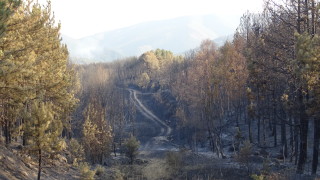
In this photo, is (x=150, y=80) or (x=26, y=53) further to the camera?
(x=150, y=80)

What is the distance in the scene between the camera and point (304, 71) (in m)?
12.2

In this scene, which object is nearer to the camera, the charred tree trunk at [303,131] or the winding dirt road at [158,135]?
the charred tree trunk at [303,131]

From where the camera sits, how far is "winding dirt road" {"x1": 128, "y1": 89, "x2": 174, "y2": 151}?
49.3 m

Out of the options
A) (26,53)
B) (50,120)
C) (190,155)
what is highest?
(26,53)

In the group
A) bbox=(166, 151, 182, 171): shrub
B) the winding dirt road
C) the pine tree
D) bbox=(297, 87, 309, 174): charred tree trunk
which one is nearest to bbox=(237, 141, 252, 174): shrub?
bbox=(297, 87, 309, 174): charred tree trunk

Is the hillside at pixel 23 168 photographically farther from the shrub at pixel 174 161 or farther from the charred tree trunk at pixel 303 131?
the charred tree trunk at pixel 303 131

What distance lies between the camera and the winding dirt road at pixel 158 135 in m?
49.3

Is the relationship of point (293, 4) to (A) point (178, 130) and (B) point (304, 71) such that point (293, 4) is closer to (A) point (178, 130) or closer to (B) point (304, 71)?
(B) point (304, 71)

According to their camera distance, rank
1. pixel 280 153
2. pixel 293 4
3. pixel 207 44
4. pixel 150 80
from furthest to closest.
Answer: pixel 150 80 < pixel 207 44 < pixel 280 153 < pixel 293 4

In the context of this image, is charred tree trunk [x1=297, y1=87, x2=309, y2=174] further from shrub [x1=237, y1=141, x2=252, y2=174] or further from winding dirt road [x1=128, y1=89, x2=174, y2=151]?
winding dirt road [x1=128, y1=89, x2=174, y2=151]

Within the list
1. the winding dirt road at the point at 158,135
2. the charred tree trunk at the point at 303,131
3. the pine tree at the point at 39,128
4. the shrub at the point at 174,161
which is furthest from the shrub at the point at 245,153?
the winding dirt road at the point at 158,135

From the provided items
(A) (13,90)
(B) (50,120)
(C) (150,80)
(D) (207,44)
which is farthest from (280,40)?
(C) (150,80)

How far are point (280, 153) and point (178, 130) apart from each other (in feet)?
95.6

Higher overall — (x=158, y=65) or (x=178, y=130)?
(x=158, y=65)
